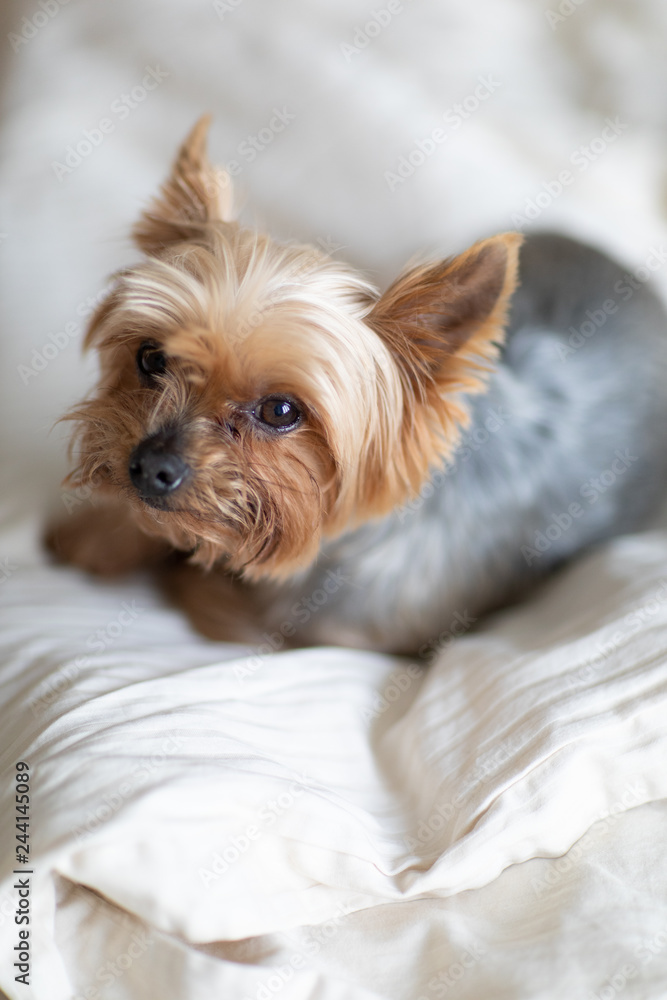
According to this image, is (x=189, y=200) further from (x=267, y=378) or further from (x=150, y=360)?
(x=267, y=378)

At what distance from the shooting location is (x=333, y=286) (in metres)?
2.03

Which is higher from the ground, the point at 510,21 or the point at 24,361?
the point at 510,21

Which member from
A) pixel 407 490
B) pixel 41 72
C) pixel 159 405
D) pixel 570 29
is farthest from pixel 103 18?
pixel 407 490

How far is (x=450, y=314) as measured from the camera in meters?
1.97

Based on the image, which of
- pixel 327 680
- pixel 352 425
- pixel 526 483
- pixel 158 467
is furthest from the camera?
pixel 526 483

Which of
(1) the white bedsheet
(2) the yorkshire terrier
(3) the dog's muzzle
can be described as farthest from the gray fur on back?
(3) the dog's muzzle

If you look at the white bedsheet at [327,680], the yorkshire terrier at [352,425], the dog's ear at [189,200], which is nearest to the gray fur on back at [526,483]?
the yorkshire terrier at [352,425]

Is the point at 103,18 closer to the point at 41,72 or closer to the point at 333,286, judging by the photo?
the point at 41,72

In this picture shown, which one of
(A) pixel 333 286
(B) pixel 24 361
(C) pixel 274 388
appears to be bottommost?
(B) pixel 24 361

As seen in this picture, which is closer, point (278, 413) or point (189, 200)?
point (278, 413)

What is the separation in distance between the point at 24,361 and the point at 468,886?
7.81 feet

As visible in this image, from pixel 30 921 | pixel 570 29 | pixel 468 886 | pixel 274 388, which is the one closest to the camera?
pixel 30 921

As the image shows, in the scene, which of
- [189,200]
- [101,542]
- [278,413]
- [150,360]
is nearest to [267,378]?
[278,413]

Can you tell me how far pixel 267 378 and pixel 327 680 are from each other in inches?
35.2
